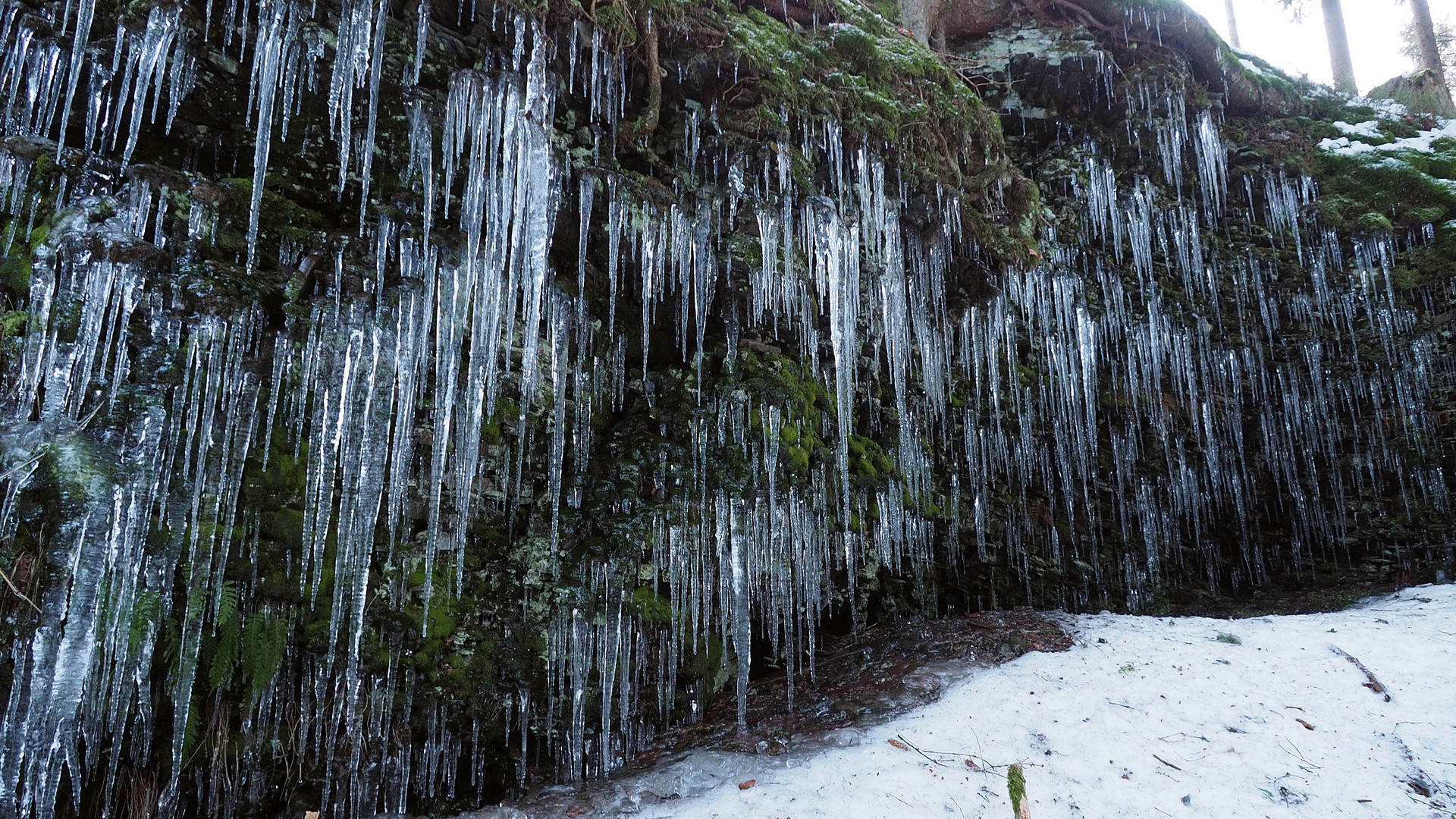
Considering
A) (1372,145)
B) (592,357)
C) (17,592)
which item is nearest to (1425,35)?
(1372,145)

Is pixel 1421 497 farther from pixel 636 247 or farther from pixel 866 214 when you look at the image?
pixel 636 247

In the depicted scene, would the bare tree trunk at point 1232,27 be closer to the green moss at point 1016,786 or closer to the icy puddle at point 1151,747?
the icy puddle at point 1151,747

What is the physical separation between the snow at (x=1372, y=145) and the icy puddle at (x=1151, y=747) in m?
8.21

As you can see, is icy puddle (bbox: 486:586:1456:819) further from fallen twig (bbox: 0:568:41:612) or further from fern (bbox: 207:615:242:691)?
fallen twig (bbox: 0:568:41:612)

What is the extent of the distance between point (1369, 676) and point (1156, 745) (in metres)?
2.28

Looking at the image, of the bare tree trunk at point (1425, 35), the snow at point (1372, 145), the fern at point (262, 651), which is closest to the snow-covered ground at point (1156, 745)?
the fern at point (262, 651)

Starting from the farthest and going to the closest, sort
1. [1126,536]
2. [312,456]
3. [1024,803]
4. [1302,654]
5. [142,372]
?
[1126,536] < [1302,654] < [312,456] < [142,372] < [1024,803]

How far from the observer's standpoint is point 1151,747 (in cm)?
464

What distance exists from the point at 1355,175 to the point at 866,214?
29.6 feet

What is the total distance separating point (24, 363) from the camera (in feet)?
13.1

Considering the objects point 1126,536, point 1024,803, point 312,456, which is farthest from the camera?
point 1126,536

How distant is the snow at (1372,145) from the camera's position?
1053 centimetres

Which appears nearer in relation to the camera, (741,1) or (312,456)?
(312,456)

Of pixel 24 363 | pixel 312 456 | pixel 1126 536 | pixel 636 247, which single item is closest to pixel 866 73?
pixel 636 247
